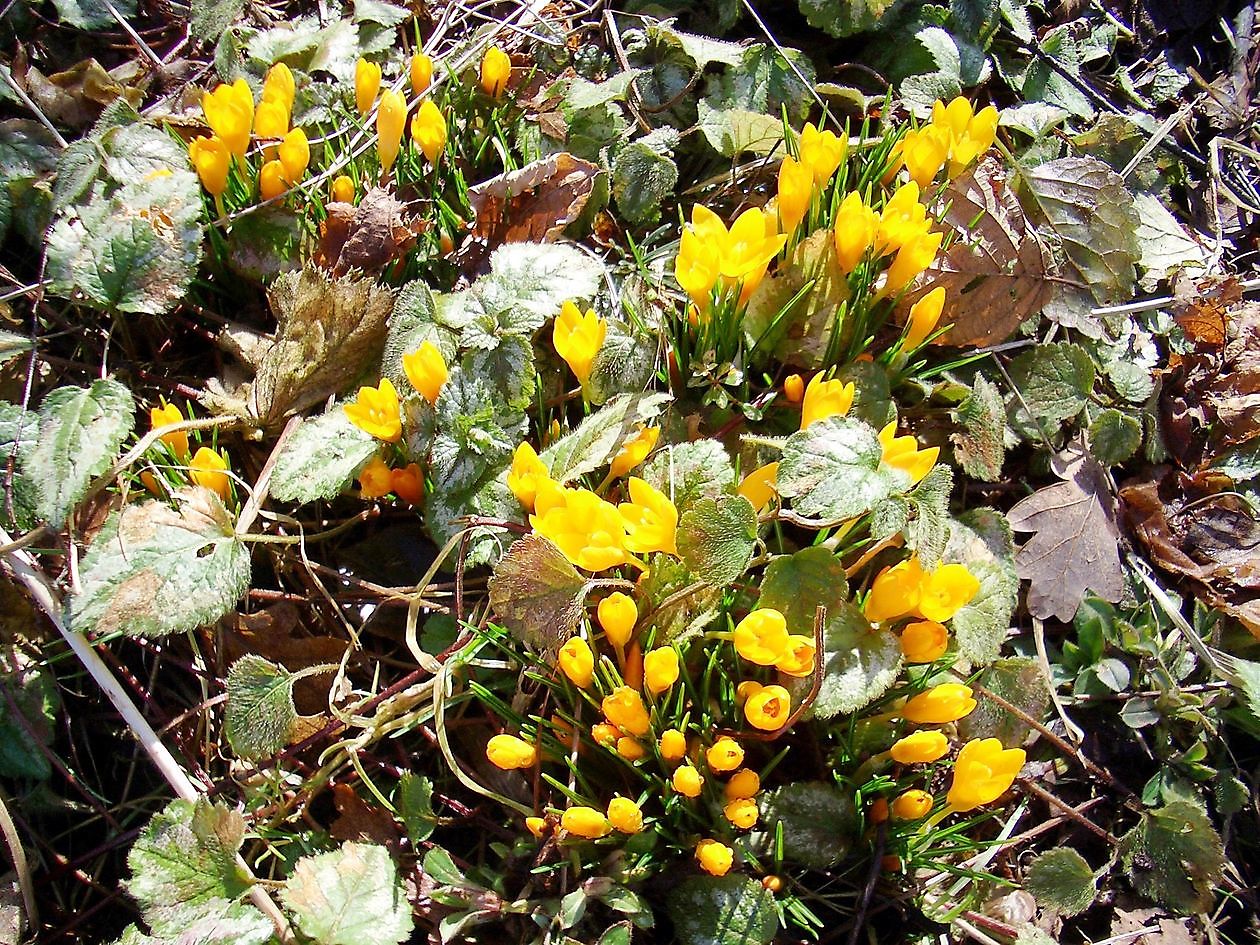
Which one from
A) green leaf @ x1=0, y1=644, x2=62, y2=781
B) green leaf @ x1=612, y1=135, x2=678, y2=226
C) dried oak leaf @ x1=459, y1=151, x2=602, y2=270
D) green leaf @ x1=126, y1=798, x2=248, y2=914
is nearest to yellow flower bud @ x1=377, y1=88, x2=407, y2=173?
dried oak leaf @ x1=459, y1=151, x2=602, y2=270

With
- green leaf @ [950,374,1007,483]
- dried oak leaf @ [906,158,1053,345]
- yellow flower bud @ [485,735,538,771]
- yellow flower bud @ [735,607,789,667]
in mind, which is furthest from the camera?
dried oak leaf @ [906,158,1053,345]

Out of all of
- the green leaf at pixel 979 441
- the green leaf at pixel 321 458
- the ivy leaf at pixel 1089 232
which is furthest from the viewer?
the ivy leaf at pixel 1089 232

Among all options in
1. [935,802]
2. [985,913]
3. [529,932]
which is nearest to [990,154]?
[935,802]

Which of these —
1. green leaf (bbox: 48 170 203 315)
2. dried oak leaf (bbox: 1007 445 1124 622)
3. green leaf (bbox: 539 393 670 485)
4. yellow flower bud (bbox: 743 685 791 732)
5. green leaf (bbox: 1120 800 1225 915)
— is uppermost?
green leaf (bbox: 48 170 203 315)

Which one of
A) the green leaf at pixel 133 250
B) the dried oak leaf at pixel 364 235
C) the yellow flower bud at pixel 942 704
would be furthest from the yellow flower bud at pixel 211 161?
the yellow flower bud at pixel 942 704

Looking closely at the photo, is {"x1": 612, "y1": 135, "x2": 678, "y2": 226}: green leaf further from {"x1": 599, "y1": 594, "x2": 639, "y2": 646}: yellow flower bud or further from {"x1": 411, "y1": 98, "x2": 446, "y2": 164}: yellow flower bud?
{"x1": 599, "y1": 594, "x2": 639, "y2": 646}: yellow flower bud

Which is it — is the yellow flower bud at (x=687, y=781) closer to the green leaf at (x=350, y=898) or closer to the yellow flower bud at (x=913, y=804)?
the yellow flower bud at (x=913, y=804)

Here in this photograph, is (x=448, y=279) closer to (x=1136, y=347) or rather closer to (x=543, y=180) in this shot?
(x=543, y=180)
